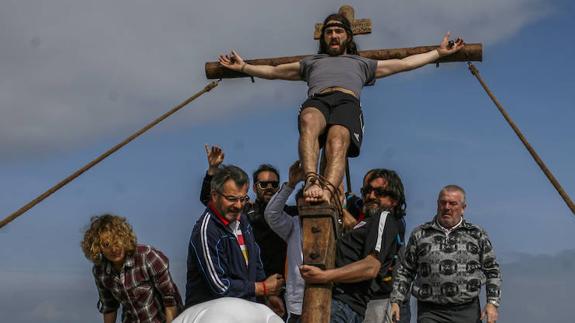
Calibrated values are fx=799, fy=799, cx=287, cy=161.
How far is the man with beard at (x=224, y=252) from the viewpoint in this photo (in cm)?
490

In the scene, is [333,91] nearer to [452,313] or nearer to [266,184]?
[266,184]

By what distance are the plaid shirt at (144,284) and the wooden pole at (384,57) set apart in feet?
11.5

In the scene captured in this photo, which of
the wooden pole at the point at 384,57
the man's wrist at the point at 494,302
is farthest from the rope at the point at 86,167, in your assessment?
the man's wrist at the point at 494,302

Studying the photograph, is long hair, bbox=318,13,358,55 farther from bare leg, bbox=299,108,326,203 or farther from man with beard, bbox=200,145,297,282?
man with beard, bbox=200,145,297,282

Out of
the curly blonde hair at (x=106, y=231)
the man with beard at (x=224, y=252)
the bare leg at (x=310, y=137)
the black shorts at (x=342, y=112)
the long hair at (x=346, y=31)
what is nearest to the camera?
the man with beard at (x=224, y=252)

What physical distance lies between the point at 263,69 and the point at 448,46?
5.96 ft

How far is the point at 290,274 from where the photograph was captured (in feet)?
18.6

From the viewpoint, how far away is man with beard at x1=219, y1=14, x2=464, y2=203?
5867 mm

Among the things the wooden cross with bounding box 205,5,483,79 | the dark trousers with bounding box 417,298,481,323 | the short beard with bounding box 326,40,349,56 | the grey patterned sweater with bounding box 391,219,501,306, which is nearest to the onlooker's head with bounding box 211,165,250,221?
the grey patterned sweater with bounding box 391,219,501,306

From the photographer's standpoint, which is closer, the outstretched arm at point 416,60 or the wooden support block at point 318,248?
the wooden support block at point 318,248

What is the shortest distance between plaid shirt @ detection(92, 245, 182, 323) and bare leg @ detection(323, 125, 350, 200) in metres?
1.34

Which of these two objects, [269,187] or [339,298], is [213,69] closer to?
[269,187]

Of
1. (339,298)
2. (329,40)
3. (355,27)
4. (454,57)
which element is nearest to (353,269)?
(339,298)

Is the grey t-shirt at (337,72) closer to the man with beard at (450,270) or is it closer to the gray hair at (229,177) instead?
the man with beard at (450,270)
